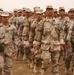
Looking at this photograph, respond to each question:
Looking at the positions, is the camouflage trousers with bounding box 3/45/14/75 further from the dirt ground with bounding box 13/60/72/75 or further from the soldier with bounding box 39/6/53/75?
the dirt ground with bounding box 13/60/72/75

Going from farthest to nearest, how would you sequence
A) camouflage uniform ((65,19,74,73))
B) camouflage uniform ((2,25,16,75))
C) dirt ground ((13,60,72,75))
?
dirt ground ((13,60,72,75))
camouflage uniform ((65,19,74,73))
camouflage uniform ((2,25,16,75))

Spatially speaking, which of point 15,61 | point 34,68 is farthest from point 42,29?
point 15,61

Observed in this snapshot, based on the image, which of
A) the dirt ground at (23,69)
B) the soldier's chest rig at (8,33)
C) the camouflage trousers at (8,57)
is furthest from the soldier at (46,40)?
the dirt ground at (23,69)

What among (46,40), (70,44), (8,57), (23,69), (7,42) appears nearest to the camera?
(7,42)

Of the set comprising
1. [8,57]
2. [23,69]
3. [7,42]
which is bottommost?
[23,69]

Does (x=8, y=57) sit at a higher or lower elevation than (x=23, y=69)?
higher

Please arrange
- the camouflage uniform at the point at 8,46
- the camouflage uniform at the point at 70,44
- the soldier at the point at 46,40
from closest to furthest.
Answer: the camouflage uniform at the point at 8,46 < the soldier at the point at 46,40 < the camouflage uniform at the point at 70,44

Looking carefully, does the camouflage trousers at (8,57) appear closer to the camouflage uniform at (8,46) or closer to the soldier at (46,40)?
the camouflage uniform at (8,46)

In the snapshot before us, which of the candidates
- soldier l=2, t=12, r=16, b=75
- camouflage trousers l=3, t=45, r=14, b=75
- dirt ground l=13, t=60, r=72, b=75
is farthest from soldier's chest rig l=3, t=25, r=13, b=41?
dirt ground l=13, t=60, r=72, b=75

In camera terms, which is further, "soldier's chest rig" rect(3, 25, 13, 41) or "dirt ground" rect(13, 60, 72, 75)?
"dirt ground" rect(13, 60, 72, 75)

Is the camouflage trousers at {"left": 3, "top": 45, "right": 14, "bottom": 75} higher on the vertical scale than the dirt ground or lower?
higher

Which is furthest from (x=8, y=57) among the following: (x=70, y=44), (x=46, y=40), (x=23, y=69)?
(x=23, y=69)

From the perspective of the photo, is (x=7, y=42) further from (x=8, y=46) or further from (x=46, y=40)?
(x=46, y=40)

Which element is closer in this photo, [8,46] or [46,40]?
[8,46]
